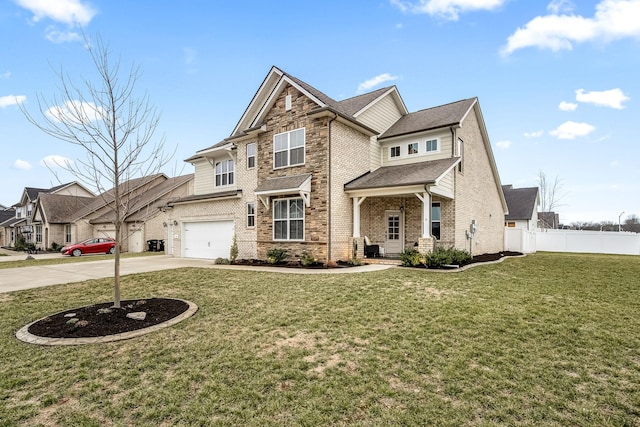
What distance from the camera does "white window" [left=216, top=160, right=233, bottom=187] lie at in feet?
59.1

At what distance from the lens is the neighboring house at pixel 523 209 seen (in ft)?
101

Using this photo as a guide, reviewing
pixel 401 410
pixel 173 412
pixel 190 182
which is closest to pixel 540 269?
pixel 401 410

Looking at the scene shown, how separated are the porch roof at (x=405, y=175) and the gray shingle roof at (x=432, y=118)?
166cm

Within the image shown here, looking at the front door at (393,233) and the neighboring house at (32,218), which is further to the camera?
the neighboring house at (32,218)

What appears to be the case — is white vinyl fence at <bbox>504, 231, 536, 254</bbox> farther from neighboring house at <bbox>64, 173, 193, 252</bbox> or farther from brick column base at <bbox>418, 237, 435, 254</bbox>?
neighboring house at <bbox>64, 173, 193, 252</bbox>

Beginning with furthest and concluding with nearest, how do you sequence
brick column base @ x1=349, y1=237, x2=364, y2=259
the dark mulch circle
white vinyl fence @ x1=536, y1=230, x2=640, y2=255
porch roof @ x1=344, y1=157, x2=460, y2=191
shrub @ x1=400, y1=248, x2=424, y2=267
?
white vinyl fence @ x1=536, y1=230, x2=640, y2=255
brick column base @ x1=349, y1=237, x2=364, y2=259
porch roof @ x1=344, y1=157, x2=460, y2=191
shrub @ x1=400, y1=248, x2=424, y2=267
the dark mulch circle

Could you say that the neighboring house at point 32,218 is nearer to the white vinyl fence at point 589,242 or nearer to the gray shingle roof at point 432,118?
the gray shingle roof at point 432,118

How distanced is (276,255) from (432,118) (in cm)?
1033

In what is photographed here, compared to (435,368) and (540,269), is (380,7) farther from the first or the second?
(435,368)

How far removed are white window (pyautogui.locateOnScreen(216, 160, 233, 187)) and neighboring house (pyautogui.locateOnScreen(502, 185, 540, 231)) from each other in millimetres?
26624

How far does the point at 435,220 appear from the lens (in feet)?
48.0

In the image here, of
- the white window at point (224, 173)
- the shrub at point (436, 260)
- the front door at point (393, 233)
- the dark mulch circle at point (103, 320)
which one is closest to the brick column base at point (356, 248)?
the front door at point (393, 233)

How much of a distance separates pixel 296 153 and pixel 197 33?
654 centimetres

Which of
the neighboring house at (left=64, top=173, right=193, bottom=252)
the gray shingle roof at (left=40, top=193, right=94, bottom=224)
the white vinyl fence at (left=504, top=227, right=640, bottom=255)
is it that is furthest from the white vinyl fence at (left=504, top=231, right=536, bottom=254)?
the gray shingle roof at (left=40, top=193, right=94, bottom=224)
